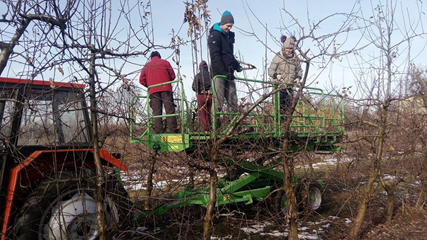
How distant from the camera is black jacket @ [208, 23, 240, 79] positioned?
4895mm

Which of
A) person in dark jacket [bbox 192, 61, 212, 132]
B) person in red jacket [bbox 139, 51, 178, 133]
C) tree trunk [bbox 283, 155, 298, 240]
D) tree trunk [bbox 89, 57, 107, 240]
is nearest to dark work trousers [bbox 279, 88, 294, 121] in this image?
tree trunk [bbox 283, 155, 298, 240]

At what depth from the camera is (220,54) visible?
4.98 meters

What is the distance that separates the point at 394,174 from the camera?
5086 millimetres

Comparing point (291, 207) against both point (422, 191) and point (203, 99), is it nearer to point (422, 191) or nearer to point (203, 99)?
point (203, 99)

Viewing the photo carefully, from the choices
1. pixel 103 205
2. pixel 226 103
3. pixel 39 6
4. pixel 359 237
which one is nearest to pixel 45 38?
pixel 39 6

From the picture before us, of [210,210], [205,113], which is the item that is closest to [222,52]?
[205,113]

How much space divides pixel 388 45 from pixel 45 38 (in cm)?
388

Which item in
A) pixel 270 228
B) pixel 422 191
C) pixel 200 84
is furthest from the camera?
pixel 422 191

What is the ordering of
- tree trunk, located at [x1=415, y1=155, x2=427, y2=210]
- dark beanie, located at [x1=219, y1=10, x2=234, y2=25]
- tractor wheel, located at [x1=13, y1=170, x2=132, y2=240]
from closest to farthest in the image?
tractor wheel, located at [x1=13, y1=170, x2=132, y2=240]
dark beanie, located at [x1=219, y1=10, x2=234, y2=25]
tree trunk, located at [x1=415, y1=155, x2=427, y2=210]

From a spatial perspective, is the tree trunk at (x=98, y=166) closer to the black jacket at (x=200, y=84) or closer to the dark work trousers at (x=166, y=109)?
the black jacket at (x=200, y=84)

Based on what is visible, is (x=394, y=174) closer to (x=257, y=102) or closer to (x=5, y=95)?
(x=257, y=102)

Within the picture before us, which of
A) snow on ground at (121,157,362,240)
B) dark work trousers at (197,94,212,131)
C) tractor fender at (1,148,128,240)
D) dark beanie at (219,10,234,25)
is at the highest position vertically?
dark beanie at (219,10,234,25)

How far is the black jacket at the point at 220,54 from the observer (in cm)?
489

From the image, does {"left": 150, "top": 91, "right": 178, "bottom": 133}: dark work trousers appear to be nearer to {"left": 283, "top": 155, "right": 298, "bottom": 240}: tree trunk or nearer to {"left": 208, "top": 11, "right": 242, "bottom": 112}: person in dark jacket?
{"left": 208, "top": 11, "right": 242, "bottom": 112}: person in dark jacket
